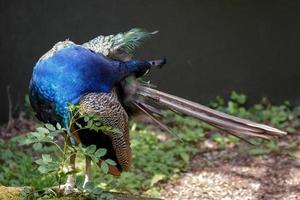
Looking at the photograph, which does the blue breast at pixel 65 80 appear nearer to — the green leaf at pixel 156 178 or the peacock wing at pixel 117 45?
the peacock wing at pixel 117 45

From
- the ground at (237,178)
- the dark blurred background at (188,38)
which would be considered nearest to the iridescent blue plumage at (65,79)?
the ground at (237,178)

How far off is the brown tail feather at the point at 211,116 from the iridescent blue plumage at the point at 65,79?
421 millimetres

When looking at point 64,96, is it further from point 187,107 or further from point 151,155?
point 151,155

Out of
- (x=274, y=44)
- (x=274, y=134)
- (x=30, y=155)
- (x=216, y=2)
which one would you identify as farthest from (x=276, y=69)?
(x=274, y=134)

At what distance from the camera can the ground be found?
4.70 m

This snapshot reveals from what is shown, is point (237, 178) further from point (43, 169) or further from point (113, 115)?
point (43, 169)

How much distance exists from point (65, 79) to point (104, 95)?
256 millimetres

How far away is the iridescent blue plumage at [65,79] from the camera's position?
3207 mm

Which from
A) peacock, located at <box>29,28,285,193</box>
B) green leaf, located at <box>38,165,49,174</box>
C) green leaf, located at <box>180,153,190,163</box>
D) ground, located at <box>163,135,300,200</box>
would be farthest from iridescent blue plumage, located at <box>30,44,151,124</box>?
green leaf, located at <box>180,153,190,163</box>

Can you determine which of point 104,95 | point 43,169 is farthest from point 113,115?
point 43,169

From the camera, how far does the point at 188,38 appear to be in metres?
6.70

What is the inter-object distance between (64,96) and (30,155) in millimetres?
2361

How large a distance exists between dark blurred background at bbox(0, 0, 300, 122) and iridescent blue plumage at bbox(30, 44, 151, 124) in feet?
9.75

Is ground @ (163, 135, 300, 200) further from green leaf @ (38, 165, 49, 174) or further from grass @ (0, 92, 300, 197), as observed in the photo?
green leaf @ (38, 165, 49, 174)
